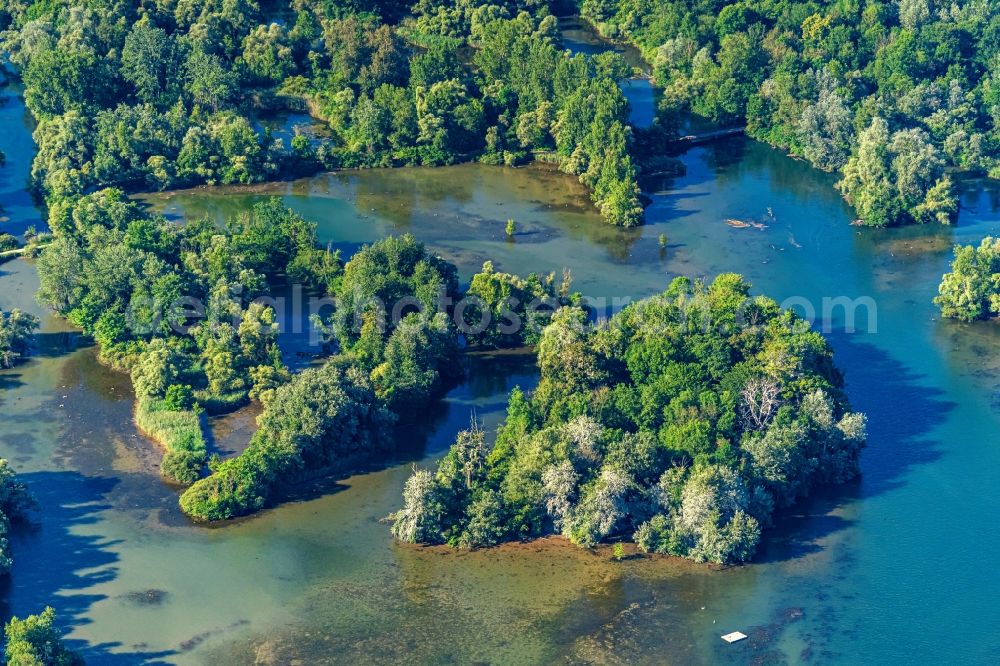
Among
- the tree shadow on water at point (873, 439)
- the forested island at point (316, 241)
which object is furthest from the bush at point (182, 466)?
the tree shadow on water at point (873, 439)

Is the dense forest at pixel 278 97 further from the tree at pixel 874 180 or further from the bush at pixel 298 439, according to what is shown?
the bush at pixel 298 439

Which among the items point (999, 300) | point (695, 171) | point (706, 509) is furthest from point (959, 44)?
point (706, 509)

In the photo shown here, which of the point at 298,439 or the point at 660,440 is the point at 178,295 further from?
the point at 660,440

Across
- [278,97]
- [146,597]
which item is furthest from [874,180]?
[146,597]

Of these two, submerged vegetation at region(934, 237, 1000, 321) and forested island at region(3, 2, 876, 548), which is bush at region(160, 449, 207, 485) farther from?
submerged vegetation at region(934, 237, 1000, 321)

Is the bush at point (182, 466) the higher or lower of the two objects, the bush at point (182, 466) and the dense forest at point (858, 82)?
the lower

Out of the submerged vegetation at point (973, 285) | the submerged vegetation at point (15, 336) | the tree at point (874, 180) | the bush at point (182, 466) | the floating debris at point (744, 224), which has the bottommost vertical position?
the bush at point (182, 466)
